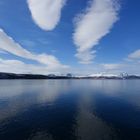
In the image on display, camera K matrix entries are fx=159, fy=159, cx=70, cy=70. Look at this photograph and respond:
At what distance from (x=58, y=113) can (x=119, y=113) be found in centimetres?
1509

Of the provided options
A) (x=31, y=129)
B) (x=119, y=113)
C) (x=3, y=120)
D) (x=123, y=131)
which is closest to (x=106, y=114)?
(x=119, y=113)

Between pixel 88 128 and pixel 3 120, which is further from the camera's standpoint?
pixel 3 120

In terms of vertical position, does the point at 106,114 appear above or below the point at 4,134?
above

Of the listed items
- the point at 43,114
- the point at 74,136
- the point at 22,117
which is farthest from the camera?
the point at 43,114

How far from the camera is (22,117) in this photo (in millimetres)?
35062

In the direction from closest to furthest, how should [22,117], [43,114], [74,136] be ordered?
1. [74,136]
2. [22,117]
3. [43,114]

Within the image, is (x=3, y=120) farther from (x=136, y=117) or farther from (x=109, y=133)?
(x=136, y=117)

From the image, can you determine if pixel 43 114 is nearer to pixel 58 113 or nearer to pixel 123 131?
pixel 58 113

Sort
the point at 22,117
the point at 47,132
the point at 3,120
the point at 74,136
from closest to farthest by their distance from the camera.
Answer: the point at 74,136 < the point at 47,132 < the point at 3,120 < the point at 22,117

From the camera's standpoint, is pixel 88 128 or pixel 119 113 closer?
pixel 88 128

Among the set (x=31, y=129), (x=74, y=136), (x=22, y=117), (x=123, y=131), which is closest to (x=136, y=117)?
→ (x=123, y=131)

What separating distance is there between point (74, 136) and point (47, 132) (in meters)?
4.92

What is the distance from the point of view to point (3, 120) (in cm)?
3272

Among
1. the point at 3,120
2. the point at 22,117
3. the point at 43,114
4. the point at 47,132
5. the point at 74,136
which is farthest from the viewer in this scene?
the point at 43,114
